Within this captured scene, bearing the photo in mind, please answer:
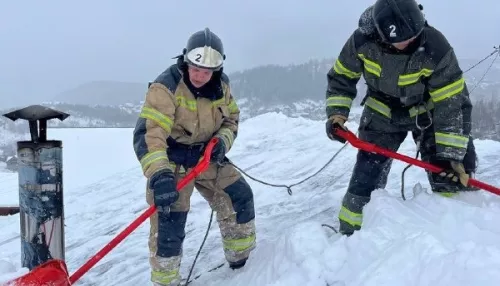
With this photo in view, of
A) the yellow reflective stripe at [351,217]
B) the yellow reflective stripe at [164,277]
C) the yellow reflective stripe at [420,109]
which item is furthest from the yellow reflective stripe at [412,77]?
the yellow reflective stripe at [164,277]

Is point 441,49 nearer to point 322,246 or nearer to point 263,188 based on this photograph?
point 322,246

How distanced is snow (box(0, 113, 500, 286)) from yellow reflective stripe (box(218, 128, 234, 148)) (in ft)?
2.55

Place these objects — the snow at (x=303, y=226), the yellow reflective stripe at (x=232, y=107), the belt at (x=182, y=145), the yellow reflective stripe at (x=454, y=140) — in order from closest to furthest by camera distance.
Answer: the snow at (x=303, y=226) → the yellow reflective stripe at (x=454, y=140) → the belt at (x=182, y=145) → the yellow reflective stripe at (x=232, y=107)

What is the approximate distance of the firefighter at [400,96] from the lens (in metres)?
3.37

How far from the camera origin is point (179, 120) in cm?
355

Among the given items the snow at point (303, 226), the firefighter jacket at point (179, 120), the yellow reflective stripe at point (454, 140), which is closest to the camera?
the snow at point (303, 226)

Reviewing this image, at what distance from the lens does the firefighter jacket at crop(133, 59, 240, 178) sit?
3.34m

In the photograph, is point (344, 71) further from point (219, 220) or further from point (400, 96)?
point (219, 220)

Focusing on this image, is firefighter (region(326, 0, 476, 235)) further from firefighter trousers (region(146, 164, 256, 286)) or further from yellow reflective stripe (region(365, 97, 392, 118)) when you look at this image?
firefighter trousers (region(146, 164, 256, 286))

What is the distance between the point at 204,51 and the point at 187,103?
0.39 m

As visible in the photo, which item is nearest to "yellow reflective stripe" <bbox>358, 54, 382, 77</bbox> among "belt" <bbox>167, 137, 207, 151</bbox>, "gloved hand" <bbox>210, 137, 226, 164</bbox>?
"gloved hand" <bbox>210, 137, 226, 164</bbox>

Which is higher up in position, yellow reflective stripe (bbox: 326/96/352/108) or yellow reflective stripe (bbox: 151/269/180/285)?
yellow reflective stripe (bbox: 326/96/352/108)

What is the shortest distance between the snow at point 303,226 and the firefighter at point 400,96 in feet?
0.98

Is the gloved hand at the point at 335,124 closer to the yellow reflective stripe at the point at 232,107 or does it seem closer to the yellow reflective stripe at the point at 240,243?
the yellow reflective stripe at the point at 232,107
